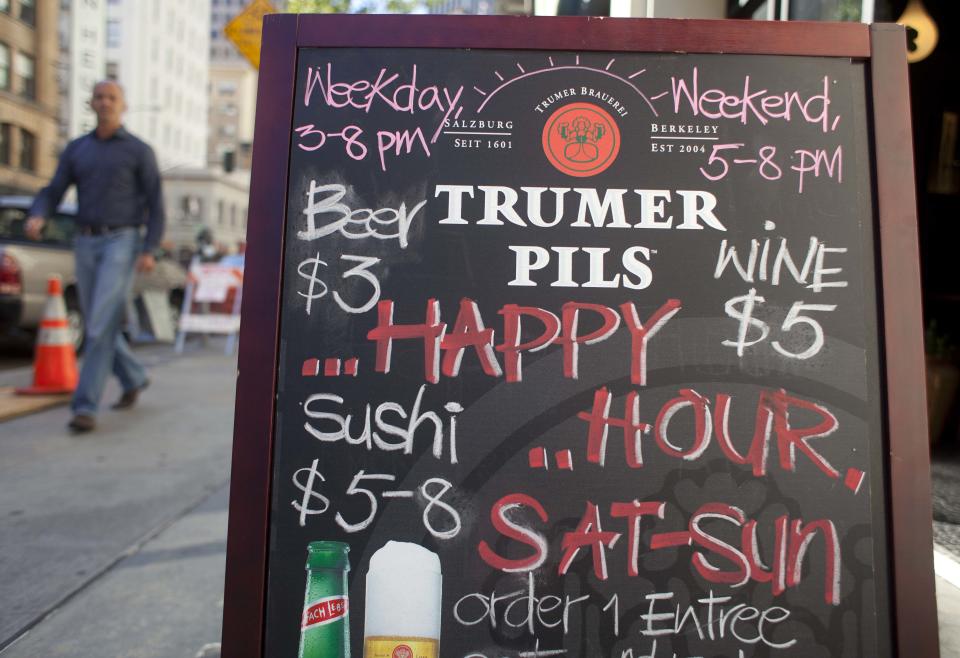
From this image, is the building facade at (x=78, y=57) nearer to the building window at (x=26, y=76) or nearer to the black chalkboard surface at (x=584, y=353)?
the building window at (x=26, y=76)

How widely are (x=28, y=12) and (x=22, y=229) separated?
27073mm

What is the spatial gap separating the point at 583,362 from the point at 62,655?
179cm

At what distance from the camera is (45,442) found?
4824 mm

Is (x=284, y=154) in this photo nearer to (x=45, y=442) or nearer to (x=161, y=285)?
(x=45, y=442)

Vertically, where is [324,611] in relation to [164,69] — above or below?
below

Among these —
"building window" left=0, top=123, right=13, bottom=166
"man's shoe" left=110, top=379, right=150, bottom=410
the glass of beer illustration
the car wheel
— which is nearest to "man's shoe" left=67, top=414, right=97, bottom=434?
"man's shoe" left=110, top=379, right=150, bottom=410

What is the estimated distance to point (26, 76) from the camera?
31109mm

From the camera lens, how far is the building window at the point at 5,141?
2962cm

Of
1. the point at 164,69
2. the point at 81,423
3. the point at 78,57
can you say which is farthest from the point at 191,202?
the point at 81,423

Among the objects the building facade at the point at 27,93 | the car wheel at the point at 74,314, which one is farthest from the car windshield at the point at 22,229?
the building facade at the point at 27,93

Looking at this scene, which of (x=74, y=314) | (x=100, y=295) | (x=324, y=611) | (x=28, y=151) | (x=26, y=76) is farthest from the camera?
(x=28, y=151)

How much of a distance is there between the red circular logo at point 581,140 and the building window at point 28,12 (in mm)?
34915

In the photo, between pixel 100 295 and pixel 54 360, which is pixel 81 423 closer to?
pixel 100 295

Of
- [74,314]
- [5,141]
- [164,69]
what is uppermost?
[164,69]
